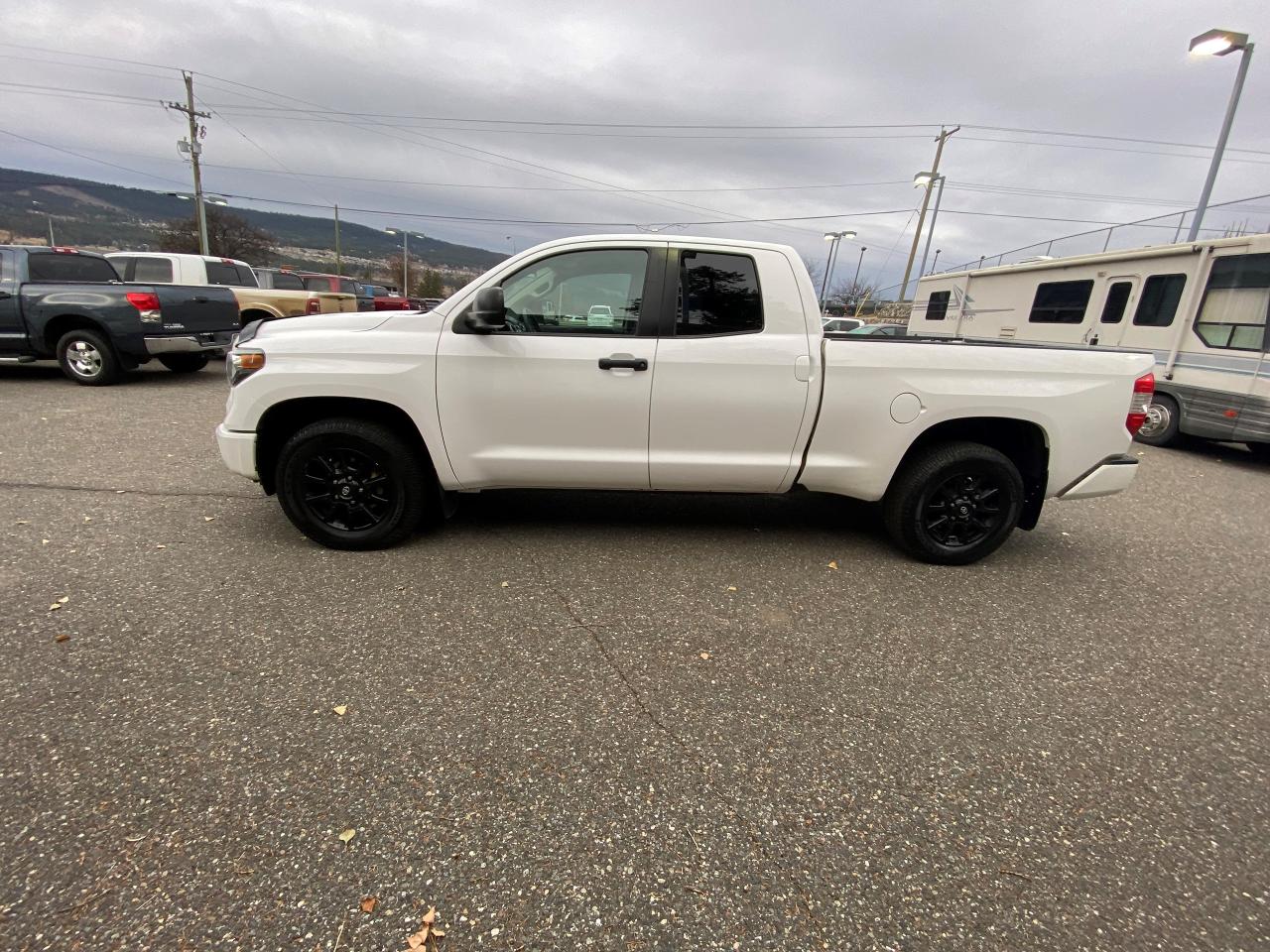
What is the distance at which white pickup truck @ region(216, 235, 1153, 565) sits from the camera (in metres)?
3.54

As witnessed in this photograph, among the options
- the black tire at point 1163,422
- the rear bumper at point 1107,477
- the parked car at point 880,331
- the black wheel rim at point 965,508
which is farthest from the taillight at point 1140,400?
the black tire at point 1163,422

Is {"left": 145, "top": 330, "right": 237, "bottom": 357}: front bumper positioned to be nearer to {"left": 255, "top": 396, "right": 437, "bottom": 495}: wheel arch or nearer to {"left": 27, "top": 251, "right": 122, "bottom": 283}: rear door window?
{"left": 27, "top": 251, "right": 122, "bottom": 283}: rear door window

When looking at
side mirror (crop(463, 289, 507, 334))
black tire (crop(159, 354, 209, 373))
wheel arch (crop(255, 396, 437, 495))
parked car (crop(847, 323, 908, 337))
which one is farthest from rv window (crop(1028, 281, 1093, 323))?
black tire (crop(159, 354, 209, 373))

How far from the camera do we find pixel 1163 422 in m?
8.48

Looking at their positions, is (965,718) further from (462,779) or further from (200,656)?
(200,656)

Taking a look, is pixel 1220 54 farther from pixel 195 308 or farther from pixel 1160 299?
pixel 195 308

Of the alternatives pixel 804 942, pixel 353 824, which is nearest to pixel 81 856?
pixel 353 824

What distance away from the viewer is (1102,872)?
1.86 meters

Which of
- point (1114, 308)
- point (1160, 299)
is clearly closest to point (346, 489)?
point (1160, 299)

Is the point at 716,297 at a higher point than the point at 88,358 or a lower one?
higher

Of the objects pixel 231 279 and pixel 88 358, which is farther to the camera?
pixel 231 279

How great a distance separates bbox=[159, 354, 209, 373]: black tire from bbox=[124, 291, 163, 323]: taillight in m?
1.08

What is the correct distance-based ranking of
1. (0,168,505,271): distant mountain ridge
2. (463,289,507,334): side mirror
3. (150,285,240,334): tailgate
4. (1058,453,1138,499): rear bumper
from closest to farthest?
(463,289,507,334): side mirror < (1058,453,1138,499): rear bumper < (150,285,240,334): tailgate < (0,168,505,271): distant mountain ridge

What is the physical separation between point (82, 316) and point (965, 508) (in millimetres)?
10504
